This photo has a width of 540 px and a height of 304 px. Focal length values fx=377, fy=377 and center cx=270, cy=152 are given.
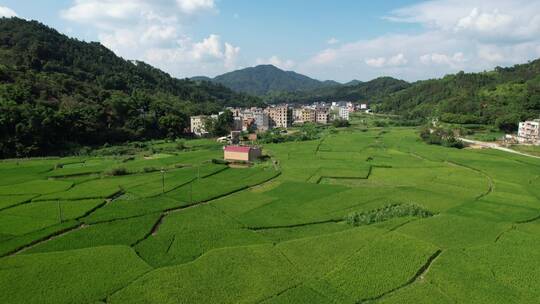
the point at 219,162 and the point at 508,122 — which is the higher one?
the point at 508,122

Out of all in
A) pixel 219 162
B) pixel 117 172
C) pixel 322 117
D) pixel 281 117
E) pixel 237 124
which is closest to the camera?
pixel 117 172

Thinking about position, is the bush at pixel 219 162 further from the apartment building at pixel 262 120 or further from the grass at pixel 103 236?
the apartment building at pixel 262 120

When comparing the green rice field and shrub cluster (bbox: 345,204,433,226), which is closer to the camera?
the green rice field

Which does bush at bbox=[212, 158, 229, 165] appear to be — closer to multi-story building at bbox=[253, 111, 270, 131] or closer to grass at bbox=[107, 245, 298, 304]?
grass at bbox=[107, 245, 298, 304]

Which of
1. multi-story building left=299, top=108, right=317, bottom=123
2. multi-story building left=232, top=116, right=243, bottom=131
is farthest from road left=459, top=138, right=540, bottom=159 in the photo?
multi-story building left=299, top=108, right=317, bottom=123

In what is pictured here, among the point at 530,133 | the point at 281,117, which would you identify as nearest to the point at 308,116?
the point at 281,117

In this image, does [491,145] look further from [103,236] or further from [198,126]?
[103,236]
